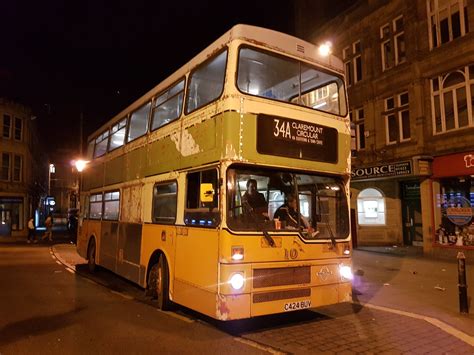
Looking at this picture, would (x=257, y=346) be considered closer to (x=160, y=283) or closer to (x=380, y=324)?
(x=380, y=324)

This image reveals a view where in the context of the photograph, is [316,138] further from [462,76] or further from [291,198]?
[462,76]

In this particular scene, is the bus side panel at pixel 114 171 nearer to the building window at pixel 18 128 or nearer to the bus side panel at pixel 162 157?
the bus side panel at pixel 162 157

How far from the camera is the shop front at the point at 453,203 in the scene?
1555 centimetres

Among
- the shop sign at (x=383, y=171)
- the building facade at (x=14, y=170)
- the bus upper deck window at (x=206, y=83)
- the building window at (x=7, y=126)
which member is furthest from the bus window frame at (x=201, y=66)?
the building window at (x=7, y=126)

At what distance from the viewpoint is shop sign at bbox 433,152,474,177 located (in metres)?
15.3

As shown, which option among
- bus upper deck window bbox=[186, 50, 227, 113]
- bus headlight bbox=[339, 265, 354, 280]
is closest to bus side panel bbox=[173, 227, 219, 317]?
bus upper deck window bbox=[186, 50, 227, 113]

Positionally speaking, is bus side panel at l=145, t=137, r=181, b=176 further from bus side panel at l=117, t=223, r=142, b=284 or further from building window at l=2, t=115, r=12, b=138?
building window at l=2, t=115, r=12, b=138

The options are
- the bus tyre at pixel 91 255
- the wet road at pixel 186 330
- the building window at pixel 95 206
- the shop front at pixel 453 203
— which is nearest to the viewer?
the wet road at pixel 186 330

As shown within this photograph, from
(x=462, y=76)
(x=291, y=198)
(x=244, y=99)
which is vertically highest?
(x=462, y=76)

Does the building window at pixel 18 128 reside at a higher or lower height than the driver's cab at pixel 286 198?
higher

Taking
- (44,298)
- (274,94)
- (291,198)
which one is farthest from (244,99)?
(44,298)

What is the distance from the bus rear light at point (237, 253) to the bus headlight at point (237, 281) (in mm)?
216

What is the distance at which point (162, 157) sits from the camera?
8.48 m

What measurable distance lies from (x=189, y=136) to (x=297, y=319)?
370 centimetres
